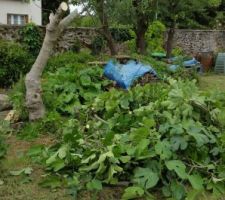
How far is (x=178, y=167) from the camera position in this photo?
4.65 meters

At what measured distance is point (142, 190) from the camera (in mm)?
4461

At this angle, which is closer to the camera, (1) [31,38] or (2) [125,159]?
(2) [125,159]

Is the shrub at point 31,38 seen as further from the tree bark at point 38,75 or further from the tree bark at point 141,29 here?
the tree bark at point 38,75

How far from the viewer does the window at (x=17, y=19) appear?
83.9 ft

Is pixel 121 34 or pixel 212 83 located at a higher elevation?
pixel 121 34

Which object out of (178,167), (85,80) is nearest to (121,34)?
(85,80)

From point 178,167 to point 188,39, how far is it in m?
16.0

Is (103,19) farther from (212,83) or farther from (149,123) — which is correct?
(149,123)

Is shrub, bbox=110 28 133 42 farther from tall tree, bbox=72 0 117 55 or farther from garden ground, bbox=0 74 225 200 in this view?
garden ground, bbox=0 74 225 200

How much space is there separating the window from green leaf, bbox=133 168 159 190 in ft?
73.1

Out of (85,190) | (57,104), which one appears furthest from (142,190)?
(57,104)

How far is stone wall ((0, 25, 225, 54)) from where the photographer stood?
610 inches

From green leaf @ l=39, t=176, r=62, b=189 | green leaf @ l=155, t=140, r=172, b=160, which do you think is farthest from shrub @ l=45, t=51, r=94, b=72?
green leaf @ l=155, t=140, r=172, b=160

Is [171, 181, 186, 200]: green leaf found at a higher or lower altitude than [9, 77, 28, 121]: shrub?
lower
